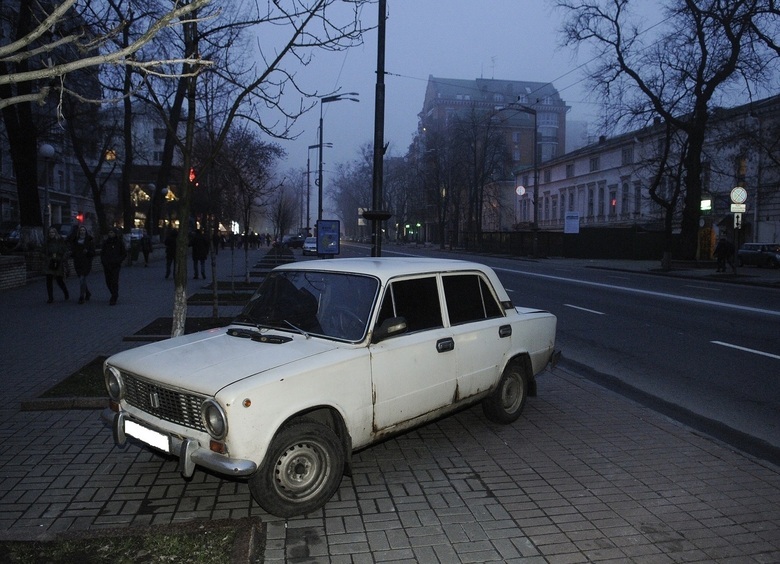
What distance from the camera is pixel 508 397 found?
6.36 m

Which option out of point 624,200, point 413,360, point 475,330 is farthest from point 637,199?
point 413,360

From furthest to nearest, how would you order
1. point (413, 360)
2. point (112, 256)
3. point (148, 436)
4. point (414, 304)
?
point (112, 256) → point (414, 304) → point (413, 360) → point (148, 436)

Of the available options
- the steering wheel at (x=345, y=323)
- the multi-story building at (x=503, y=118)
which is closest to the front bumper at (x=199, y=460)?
the steering wheel at (x=345, y=323)

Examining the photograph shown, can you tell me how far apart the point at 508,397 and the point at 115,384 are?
139 inches

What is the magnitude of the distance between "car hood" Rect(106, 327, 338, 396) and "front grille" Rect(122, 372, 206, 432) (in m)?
0.07

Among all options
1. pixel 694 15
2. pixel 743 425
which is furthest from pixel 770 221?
pixel 743 425

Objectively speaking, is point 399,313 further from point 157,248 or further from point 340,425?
point 157,248

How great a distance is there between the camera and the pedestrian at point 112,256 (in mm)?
14664

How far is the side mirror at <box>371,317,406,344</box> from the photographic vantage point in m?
4.79

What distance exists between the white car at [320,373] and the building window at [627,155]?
57213 mm

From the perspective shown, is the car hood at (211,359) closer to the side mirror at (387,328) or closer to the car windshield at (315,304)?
the car windshield at (315,304)

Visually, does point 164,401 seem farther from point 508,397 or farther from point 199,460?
point 508,397

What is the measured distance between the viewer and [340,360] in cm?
446

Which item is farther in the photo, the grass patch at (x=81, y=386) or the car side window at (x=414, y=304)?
the grass patch at (x=81, y=386)
